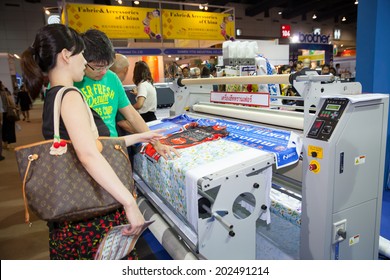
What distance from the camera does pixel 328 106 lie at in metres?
1.68

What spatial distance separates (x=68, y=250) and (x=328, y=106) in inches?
58.7

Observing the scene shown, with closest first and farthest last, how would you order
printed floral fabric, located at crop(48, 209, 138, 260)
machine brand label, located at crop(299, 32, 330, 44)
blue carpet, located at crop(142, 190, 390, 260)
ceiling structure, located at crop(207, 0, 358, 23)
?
printed floral fabric, located at crop(48, 209, 138, 260) → blue carpet, located at crop(142, 190, 390, 260) → machine brand label, located at crop(299, 32, 330, 44) → ceiling structure, located at crop(207, 0, 358, 23)

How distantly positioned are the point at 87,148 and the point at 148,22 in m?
6.77

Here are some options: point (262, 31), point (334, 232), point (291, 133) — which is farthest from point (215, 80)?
point (262, 31)

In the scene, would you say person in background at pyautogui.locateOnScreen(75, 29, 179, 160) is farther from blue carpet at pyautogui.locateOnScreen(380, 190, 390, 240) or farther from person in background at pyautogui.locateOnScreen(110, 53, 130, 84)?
blue carpet at pyautogui.locateOnScreen(380, 190, 390, 240)

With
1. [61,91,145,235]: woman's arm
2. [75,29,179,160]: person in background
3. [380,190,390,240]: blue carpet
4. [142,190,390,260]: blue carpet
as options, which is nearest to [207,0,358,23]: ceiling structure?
[380,190,390,240]: blue carpet

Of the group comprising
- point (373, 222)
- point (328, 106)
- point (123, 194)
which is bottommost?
point (373, 222)

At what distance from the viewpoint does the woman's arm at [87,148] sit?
1135 mm

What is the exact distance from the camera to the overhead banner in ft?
21.4

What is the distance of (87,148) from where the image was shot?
44.8 inches

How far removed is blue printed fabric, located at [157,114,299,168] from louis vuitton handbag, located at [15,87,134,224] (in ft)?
3.09

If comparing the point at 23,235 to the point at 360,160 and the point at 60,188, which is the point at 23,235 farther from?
the point at 360,160

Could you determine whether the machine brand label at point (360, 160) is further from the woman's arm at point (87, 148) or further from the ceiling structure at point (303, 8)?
the ceiling structure at point (303, 8)

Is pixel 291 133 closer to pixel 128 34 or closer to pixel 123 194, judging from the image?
pixel 123 194
